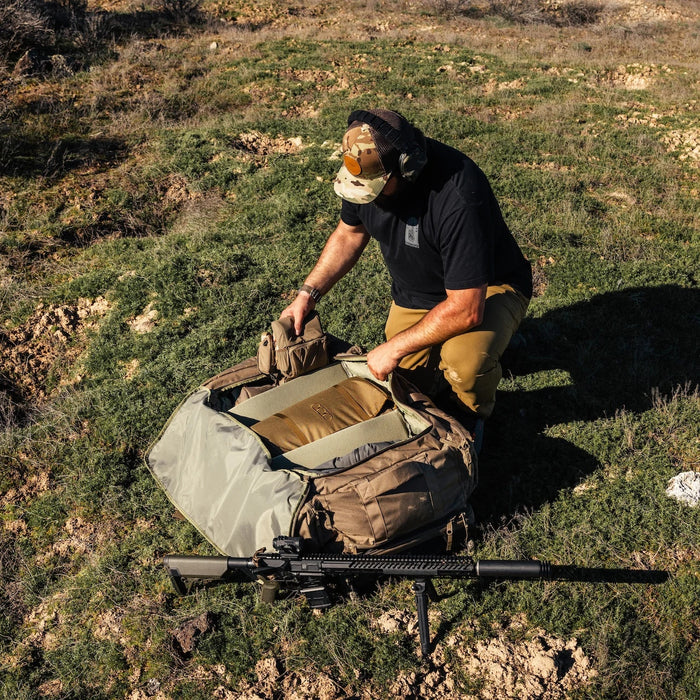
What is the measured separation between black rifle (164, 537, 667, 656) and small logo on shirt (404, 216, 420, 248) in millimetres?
1807

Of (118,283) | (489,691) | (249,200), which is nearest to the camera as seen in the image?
(489,691)

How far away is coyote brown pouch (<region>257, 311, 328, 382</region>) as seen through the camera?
4012 millimetres

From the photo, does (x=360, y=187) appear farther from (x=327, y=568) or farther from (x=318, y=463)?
(x=327, y=568)

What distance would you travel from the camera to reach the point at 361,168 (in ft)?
11.2

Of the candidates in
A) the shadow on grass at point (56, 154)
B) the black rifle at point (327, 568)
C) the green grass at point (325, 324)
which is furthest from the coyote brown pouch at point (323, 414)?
the shadow on grass at point (56, 154)

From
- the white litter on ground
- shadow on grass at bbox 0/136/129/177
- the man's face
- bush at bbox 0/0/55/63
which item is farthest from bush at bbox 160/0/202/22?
the white litter on ground

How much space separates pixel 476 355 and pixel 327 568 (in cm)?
156

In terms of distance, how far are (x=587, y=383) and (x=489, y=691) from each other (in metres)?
2.52

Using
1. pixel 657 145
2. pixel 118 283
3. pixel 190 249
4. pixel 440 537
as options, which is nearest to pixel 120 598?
pixel 440 537

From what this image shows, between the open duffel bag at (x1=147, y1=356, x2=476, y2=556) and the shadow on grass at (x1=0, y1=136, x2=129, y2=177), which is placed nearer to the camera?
the open duffel bag at (x1=147, y1=356, x2=476, y2=556)

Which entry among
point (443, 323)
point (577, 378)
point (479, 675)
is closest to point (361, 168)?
point (443, 323)

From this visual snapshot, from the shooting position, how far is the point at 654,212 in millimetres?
7000

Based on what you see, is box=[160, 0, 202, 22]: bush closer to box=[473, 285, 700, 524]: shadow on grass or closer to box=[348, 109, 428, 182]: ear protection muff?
box=[473, 285, 700, 524]: shadow on grass

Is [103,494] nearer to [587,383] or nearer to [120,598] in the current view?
[120,598]
